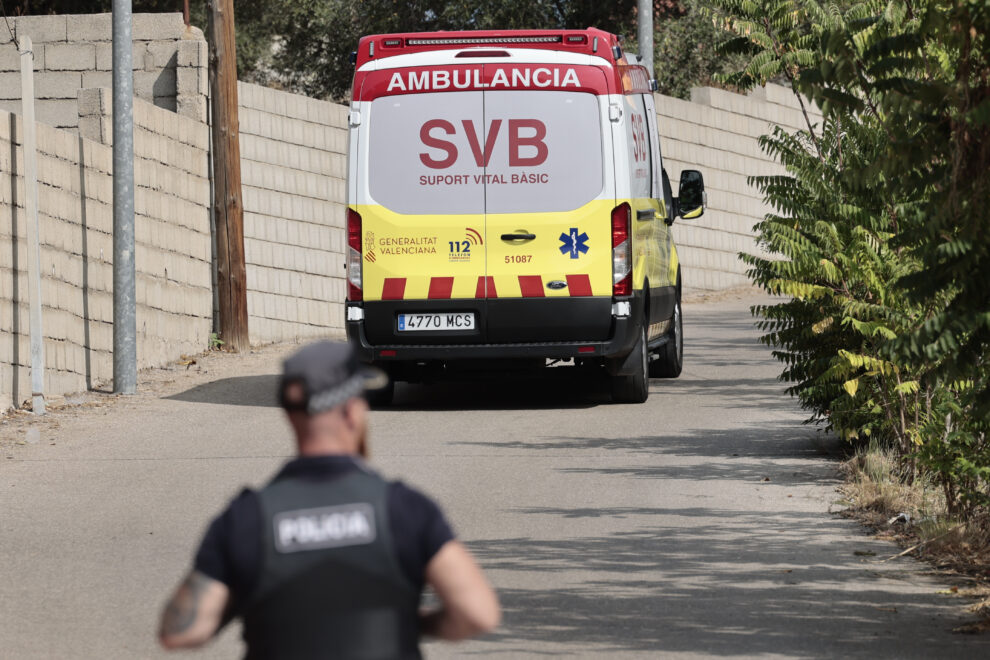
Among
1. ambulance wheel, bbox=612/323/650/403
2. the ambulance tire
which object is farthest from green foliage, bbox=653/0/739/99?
Answer: the ambulance tire

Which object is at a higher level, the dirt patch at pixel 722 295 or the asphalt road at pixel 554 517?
the dirt patch at pixel 722 295

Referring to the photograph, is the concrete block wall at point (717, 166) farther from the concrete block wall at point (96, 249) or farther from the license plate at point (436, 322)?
the license plate at point (436, 322)

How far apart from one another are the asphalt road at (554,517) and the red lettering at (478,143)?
2.00 meters

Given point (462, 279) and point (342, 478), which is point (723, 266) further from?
point (342, 478)

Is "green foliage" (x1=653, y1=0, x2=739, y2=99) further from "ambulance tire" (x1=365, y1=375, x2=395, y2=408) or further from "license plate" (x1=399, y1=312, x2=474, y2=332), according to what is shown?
"license plate" (x1=399, y1=312, x2=474, y2=332)

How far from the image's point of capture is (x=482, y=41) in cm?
1283

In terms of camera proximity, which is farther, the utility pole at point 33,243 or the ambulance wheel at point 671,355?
the ambulance wheel at point 671,355

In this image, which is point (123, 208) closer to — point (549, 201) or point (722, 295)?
point (549, 201)

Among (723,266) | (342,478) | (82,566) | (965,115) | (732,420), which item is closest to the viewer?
(342,478)

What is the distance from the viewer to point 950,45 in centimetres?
554

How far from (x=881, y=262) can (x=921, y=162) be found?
391 cm

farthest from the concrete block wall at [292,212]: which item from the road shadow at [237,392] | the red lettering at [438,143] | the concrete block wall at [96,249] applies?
the red lettering at [438,143]

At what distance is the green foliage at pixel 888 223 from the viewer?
555cm

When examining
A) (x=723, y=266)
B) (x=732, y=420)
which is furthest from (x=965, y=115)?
(x=723, y=266)
